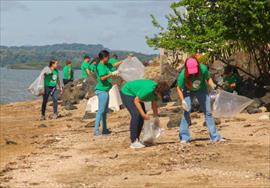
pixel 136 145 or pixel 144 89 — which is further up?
pixel 144 89

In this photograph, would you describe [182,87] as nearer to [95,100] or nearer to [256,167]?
[256,167]

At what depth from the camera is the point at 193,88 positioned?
11250mm

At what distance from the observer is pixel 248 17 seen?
18.0 meters

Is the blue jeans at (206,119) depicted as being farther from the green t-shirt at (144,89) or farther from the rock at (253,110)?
the rock at (253,110)

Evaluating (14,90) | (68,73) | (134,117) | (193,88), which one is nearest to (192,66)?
(193,88)

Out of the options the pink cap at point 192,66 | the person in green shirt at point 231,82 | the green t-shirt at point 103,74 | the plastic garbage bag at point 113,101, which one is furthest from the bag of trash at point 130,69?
the person in green shirt at point 231,82

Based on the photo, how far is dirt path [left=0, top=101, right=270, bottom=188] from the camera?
8469 millimetres

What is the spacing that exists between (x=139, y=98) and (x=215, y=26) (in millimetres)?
7723

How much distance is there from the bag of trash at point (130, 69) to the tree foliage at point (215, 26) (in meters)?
3.85

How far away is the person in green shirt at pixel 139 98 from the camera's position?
1088 centimetres

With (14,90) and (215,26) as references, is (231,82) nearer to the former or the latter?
(215,26)

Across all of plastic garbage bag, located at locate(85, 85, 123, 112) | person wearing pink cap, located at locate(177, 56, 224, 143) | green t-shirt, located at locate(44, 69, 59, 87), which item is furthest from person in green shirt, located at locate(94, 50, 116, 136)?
green t-shirt, located at locate(44, 69, 59, 87)

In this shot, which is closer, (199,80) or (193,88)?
(199,80)

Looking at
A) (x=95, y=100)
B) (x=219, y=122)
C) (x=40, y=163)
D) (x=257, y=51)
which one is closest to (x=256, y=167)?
(x=40, y=163)
